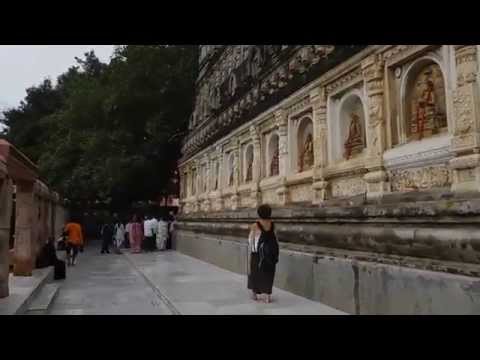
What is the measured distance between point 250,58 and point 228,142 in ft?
8.89

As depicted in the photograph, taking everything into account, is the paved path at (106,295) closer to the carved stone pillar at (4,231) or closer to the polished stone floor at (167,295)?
the polished stone floor at (167,295)

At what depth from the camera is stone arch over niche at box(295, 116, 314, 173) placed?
855 centimetres

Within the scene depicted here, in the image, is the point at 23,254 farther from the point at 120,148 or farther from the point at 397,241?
the point at 120,148

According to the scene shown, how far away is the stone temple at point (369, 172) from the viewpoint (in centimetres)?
467

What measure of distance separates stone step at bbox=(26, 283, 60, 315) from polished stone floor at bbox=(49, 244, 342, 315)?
0.13 metres

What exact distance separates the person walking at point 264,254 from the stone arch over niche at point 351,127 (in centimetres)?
153

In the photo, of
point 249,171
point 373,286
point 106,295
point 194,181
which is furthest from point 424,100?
point 194,181

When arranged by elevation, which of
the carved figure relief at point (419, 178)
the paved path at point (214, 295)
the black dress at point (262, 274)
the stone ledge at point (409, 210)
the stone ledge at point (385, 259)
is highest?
the carved figure relief at point (419, 178)

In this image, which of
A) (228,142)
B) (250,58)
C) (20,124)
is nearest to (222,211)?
(228,142)

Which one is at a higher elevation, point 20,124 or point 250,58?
point 20,124

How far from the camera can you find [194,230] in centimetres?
1653

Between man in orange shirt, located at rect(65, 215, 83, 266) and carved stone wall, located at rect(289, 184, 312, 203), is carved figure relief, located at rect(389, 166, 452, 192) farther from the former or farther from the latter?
man in orange shirt, located at rect(65, 215, 83, 266)

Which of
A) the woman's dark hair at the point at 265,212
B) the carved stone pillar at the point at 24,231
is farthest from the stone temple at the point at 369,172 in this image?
the carved stone pillar at the point at 24,231

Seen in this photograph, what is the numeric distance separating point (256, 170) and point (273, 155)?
2.66 ft
